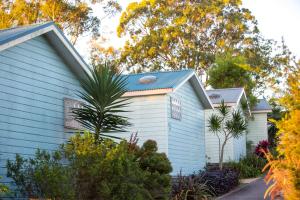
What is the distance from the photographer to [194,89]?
80.0 ft

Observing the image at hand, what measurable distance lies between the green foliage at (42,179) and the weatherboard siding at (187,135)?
948cm

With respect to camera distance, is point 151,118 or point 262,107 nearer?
point 151,118

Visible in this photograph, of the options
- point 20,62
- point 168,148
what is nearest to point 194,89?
point 168,148

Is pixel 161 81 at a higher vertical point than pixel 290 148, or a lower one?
higher

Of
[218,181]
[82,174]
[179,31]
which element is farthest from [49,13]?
[82,174]

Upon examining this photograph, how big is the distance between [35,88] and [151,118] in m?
7.83

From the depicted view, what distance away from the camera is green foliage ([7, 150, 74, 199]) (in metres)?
10.7

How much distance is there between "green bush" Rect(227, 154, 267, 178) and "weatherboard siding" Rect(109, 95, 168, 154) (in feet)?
27.6

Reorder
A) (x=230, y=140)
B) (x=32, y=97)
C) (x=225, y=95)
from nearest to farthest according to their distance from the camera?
(x=32, y=97) < (x=230, y=140) < (x=225, y=95)

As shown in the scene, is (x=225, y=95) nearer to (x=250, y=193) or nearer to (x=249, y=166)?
(x=249, y=166)

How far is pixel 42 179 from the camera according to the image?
1078 centimetres

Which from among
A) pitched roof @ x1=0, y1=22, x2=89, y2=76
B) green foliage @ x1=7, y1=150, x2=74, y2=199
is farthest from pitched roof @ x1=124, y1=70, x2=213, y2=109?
green foliage @ x1=7, y1=150, x2=74, y2=199

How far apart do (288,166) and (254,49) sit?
36878 mm

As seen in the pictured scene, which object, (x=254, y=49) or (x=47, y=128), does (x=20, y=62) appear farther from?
(x=254, y=49)
